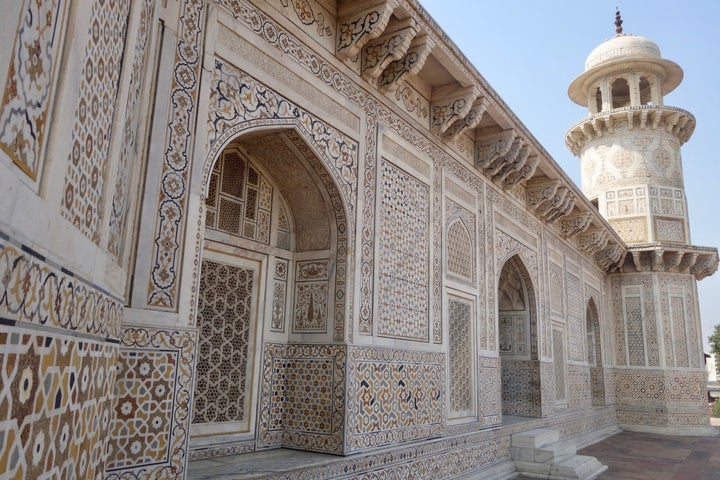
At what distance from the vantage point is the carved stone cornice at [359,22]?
398cm

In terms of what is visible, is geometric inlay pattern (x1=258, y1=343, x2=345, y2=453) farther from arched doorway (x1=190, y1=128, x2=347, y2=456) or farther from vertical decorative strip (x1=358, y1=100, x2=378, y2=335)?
vertical decorative strip (x1=358, y1=100, x2=378, y2=335)

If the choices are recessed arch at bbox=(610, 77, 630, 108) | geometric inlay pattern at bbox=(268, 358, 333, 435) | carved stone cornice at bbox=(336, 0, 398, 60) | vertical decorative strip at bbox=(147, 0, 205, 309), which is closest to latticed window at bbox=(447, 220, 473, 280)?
geometric inlay pattern at bbox=(268, 358, 333, 435)

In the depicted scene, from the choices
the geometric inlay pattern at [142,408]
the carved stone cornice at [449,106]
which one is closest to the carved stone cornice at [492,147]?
the carved stone cornice at [449,106]

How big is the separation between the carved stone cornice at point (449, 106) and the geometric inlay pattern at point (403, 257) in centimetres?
70

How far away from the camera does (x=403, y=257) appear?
15.3 ft

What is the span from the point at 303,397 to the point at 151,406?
1.63m

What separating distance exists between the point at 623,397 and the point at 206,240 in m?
11.6

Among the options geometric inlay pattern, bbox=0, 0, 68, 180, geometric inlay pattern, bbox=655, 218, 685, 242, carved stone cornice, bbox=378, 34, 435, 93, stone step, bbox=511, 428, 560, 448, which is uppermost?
geometric inlay pattern, bbox=655, 218, 685, 242

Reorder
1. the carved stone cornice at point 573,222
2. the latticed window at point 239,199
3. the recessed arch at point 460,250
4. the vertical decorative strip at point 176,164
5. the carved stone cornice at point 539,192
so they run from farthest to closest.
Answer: the carved stone cornice at point 573,222 < the carved stone cornice at point 539,192 < the recessed arch at point 460,250 < the latticed window at point 239,199 < the vertical decorative strip at point 176,164

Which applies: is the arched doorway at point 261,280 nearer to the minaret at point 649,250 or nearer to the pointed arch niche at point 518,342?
the pointed arch niche at point 518,342

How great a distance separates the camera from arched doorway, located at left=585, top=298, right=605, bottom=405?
11.5 metres

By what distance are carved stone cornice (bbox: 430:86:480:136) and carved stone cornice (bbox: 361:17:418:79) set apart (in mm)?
1128

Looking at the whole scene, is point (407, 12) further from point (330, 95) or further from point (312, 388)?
point (312, 388)

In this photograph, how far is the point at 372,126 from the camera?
4.45m
